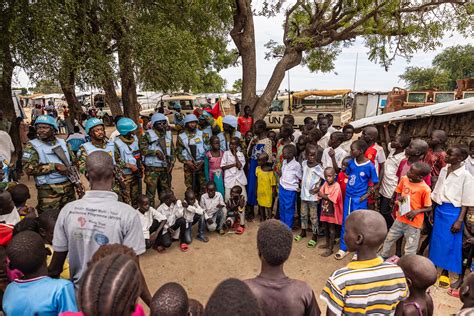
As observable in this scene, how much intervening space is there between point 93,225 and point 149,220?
7.98 ft

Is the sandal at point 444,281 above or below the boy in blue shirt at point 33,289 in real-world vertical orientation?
below

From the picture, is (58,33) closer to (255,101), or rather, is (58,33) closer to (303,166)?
(303,166)

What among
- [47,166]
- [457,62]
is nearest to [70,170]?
[47,166]

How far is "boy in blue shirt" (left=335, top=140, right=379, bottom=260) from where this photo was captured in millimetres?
3805

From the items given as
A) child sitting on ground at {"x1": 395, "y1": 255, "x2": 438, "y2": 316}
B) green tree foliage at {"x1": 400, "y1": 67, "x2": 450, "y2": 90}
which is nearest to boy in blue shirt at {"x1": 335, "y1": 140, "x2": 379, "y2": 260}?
child sitting on ground at {"x1": 395, "y1": 255, "x2": 438, "y2": 316}

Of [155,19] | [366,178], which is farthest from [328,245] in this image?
[155,19]

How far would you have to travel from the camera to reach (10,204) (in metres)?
2.94

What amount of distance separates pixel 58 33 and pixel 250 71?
176 inches

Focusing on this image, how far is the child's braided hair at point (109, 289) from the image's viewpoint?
1.11m

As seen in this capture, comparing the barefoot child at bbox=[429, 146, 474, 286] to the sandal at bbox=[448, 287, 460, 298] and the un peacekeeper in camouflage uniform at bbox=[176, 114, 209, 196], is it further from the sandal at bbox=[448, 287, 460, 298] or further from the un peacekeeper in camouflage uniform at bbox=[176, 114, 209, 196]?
the un peacekeeper in camouflage uniform at bbox=[176, 114, 209, 196]

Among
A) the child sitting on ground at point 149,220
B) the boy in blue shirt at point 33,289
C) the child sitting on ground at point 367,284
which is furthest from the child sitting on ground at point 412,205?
the boy in blue shirt at point 33,289

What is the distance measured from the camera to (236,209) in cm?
499

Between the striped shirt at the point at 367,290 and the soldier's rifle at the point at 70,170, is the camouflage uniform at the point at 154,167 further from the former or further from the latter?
the striped shirt at the point at 367,290

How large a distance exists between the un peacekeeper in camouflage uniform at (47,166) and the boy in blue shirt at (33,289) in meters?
2.06
